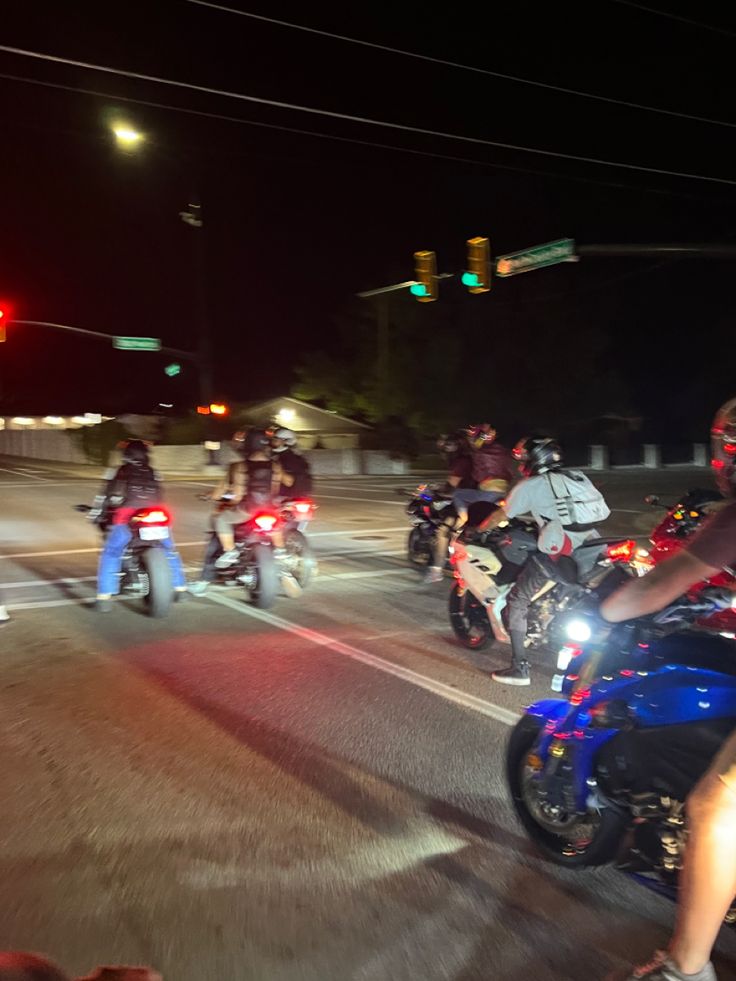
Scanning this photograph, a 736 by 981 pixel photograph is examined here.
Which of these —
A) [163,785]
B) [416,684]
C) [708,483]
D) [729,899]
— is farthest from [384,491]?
[729,899]

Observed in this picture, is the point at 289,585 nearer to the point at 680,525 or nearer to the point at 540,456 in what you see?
the point at 540,456

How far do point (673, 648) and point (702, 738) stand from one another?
1.11 ft

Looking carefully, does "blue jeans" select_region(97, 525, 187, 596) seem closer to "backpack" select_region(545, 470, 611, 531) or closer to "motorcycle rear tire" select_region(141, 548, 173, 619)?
"motorcycle rear tire" select_region(141, 548, 173, 619)

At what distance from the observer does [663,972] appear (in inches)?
116

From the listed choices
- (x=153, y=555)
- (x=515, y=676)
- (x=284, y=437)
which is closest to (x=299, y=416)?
(x=284, y=437)

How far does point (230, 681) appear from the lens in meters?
6.83

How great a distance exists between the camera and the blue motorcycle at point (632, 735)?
10.8ft

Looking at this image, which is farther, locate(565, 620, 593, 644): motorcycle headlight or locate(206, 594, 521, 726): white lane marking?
locate(206, 594, 521, 726): white lane marking

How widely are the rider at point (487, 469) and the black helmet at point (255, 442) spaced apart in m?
2.44

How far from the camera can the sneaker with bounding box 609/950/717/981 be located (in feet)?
9.53

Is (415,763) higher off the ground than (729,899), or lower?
lower

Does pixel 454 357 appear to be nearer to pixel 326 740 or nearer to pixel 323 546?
pixel 323 546

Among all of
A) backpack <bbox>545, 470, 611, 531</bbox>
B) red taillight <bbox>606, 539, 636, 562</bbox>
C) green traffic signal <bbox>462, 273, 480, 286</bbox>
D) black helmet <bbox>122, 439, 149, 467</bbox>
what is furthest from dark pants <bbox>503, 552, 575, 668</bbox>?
green traffic signal <bbox>462, 273, 480, 286</bbox>

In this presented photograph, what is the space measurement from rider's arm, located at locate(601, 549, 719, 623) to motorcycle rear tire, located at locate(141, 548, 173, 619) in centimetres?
620
